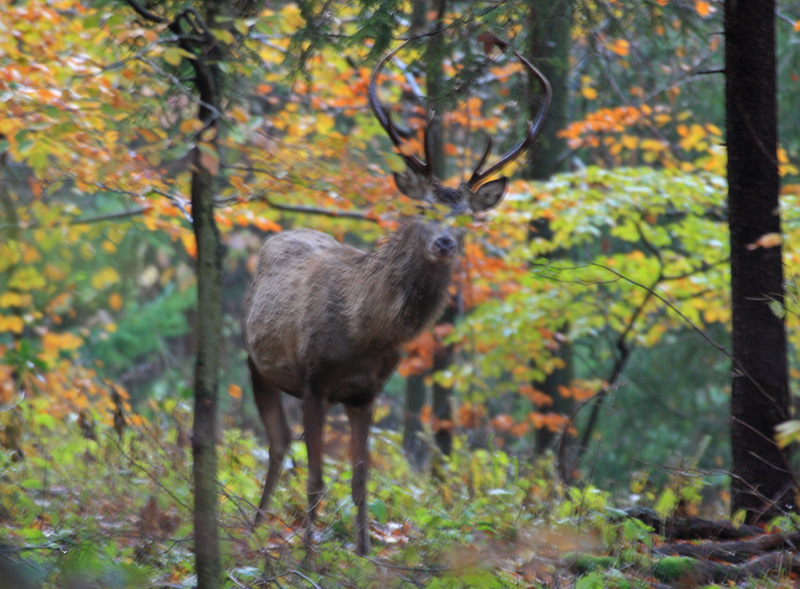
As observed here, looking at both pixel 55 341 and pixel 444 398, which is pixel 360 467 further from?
pixel 444 398

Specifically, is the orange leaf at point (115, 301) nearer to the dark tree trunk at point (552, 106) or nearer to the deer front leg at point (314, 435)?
the deer front leg at point (314, 435)

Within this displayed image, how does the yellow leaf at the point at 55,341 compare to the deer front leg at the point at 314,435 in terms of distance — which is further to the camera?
the yellow leaf at the point at 55,341

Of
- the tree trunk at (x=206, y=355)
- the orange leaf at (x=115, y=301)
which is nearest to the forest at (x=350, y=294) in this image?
the tree trunk at (x=206, y=355)

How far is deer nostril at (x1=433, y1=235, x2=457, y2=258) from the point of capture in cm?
527

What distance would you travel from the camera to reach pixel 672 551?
4.88m

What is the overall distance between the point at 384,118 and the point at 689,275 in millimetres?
6147

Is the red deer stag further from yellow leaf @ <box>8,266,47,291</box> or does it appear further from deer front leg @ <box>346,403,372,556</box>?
yellow leaf @ <box>8,266,47,291</box>

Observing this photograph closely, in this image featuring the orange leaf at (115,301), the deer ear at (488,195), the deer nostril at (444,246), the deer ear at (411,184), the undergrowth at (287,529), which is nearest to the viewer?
the undergrowth at (287,529)

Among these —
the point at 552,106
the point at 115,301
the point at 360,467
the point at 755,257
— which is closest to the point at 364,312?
the point at 360,467

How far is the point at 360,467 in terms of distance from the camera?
5.39m

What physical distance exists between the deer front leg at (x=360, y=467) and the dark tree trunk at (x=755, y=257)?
8.11ft

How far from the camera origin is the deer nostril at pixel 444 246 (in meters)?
5.27

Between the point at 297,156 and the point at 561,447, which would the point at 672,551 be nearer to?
the point at 561,447

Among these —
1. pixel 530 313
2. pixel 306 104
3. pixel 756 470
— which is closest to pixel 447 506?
pixel 756 470
